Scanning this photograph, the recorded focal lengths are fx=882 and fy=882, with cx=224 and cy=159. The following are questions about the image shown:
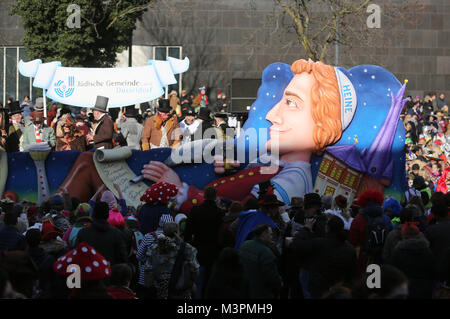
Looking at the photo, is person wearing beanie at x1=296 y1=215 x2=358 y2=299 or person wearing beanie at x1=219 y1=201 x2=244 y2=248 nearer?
person wearing beanie at x1=296 y1=215 x2=358 y2=299

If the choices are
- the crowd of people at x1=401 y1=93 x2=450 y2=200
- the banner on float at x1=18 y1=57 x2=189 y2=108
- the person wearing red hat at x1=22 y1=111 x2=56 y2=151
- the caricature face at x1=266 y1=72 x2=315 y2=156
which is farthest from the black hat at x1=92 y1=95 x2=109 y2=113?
the crowd of people at x1=401 y1=93 x2=450 y2=200

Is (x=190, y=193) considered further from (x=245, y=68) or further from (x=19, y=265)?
(x=245, y=68)

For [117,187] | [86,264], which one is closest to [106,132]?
[117,187]

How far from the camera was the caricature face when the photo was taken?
559 inches

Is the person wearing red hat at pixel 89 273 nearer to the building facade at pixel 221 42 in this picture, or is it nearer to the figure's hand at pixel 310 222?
the figure's hand at pixel 310 222

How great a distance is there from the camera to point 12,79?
115 ft

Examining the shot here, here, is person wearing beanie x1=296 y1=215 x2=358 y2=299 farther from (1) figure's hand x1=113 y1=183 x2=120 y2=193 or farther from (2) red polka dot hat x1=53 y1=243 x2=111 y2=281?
(1) figure's hand x1=113 y1=183 x2=120 y2=193

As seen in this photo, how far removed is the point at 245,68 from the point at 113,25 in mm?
5997

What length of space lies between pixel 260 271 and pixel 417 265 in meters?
1.41

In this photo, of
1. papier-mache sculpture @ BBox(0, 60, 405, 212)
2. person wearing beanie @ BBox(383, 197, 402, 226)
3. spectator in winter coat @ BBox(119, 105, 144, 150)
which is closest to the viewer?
person wearing beanie @ BBox(383, 197, 402, 226)

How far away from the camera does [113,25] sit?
31.7 metres

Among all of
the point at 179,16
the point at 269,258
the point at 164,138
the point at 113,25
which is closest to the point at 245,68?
the point at 179,16

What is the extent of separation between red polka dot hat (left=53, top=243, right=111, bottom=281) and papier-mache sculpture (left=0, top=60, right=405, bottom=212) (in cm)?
688

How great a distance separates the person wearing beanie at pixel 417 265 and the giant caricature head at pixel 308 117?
631cm
